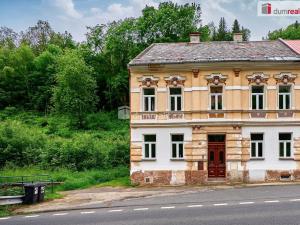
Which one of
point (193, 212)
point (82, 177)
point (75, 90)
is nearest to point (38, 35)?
point (75, 90)

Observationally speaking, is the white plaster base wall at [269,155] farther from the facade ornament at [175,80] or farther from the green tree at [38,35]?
the green tree at [38,35]

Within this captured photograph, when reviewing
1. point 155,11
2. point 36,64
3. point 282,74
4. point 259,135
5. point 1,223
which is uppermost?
point 155,11

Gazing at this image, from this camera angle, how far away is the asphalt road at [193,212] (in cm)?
1852

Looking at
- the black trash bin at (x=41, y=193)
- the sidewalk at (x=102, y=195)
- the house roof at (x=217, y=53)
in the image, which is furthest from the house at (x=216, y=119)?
the black trash bin at (x=41, y=193)

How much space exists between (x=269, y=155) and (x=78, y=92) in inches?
1233

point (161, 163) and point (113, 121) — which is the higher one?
point (113, 121)

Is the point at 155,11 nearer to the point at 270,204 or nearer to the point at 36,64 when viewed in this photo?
the point at 36,64

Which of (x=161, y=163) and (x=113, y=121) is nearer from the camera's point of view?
(x=161, y=163)

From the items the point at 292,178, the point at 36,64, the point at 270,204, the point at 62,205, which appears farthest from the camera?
the point at 36,64

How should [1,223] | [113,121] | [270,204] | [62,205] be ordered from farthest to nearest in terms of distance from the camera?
[113,121] < [62,205] < [270,204] < [1,223]

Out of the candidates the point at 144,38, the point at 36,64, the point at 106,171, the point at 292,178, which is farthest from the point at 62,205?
the point at 36,64

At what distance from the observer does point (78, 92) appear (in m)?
58.3

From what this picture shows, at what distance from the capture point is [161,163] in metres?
32.9

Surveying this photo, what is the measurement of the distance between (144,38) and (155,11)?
3788mm
